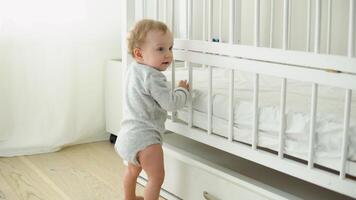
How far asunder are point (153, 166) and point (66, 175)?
0.68m

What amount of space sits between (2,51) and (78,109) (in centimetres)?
50

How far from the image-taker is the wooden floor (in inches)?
74.5

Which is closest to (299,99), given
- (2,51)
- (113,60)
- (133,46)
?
(133,46)

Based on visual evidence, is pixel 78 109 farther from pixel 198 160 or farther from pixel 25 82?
pixel 198 160

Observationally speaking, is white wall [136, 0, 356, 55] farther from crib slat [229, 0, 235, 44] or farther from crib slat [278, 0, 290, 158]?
crib slat [278, 0, 290, 158]

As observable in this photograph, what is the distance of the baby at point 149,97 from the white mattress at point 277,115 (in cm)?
12

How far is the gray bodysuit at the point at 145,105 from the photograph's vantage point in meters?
1.55

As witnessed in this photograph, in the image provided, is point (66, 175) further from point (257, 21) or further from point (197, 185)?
point (257, 21)

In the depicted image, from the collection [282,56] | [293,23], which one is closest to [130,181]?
[282,56]

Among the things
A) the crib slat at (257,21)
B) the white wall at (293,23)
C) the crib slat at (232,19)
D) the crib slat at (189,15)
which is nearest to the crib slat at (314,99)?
the crib slat at (257,21)

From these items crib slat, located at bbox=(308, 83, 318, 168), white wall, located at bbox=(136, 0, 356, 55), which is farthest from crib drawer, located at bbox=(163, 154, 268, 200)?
white wall, located at bbox=(136, 0, 356, 55)

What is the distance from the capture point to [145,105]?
1583 millimetres

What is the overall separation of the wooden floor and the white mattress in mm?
509

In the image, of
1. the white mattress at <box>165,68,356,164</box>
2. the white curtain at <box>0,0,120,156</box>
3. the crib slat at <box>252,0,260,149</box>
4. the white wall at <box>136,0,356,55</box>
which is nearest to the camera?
the white mattress at <box>165,68,356,164</box>
